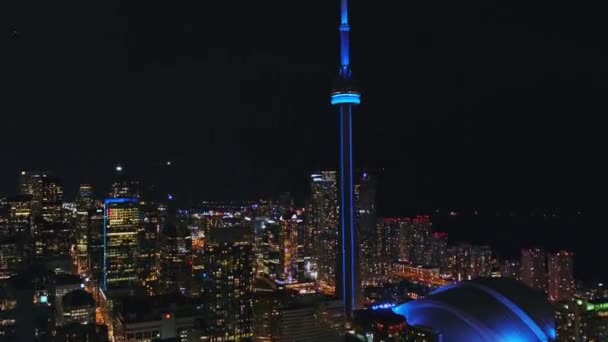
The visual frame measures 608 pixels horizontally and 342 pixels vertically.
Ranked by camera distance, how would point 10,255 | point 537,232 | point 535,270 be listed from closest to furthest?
point 535,270 < point 10,255 < point 537,232

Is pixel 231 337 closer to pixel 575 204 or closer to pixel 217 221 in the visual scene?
pixel 217 221

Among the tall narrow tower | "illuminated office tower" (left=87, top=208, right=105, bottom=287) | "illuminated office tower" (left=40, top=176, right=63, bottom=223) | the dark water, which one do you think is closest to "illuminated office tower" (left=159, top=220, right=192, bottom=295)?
"illuminated office tower" (left=87, top=208, right=105, bottom=287)

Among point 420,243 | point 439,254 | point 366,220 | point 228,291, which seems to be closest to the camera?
point 228,291

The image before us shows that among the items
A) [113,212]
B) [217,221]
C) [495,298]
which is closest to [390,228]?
[217,221]

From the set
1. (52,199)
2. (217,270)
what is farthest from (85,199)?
(217,270)

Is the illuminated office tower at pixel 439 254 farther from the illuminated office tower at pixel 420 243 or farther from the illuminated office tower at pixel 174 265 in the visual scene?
the illuminated office tower at pixel 174 265

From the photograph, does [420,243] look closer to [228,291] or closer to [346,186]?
[346,186]

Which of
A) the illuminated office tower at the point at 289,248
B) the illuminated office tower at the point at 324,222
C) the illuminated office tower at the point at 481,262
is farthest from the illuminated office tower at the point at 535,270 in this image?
the illuminated office tower at the point at 289,248
